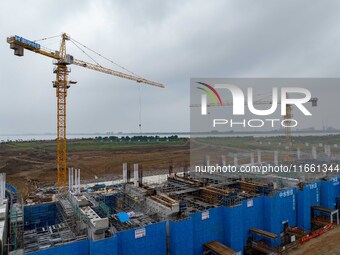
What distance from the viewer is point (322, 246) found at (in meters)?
17.5

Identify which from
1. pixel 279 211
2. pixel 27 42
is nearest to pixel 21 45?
pixel 27 42

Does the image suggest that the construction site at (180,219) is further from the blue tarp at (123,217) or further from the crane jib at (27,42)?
the crane jib at (27,42)

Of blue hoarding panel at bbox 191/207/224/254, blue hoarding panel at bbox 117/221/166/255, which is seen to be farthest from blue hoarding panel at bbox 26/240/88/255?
blue hoarding panel at bbox 191/207/224/254

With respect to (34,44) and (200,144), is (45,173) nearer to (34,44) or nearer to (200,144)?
(34,44)

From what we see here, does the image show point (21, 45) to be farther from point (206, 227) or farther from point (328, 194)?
point (328, 194)

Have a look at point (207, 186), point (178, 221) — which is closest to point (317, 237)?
point (207, 186)

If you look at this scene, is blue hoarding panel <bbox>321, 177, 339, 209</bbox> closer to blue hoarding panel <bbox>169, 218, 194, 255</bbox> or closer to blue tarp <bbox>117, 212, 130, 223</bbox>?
blue hoarding panel <bbox>169, 218, 194, 255</bbox>

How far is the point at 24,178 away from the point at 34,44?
89.8 ft

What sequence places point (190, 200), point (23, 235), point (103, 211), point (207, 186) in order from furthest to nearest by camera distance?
point (207, 186) < point (190, 200) < point (103, 211) < point (23, 235)

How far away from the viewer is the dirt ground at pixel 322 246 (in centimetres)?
1664

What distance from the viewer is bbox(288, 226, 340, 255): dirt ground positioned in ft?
54.6

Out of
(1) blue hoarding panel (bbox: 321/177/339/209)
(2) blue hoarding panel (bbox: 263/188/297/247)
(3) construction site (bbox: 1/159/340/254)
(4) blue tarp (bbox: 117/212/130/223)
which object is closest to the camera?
(3) construction site (bbox: 1/159/340/254)

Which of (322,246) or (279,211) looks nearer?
(322,246)

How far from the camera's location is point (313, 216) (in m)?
22.4
